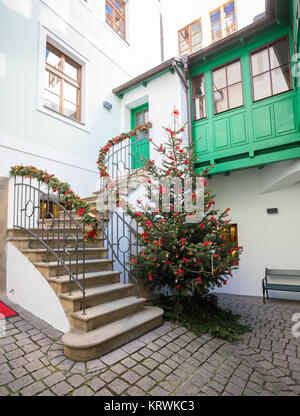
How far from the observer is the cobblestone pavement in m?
2.11

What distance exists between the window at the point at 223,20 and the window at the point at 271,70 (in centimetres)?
731

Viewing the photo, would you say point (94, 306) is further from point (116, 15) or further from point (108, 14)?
point (116, 15)

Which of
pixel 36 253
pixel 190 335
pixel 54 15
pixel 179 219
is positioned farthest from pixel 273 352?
pixel 54 15

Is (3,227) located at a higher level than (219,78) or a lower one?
lower

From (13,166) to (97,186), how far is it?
237 cm

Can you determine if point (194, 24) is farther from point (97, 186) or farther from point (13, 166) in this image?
point (13, 166)

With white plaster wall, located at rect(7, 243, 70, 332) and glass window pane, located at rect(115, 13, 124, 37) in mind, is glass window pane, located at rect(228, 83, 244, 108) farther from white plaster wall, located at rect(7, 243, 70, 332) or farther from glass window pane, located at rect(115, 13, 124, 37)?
white plaster wall, located at rect(7, 243, 70, 332)

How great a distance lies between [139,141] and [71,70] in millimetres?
2733

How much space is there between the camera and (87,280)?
333 cm

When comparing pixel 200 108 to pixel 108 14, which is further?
pixel 108 14

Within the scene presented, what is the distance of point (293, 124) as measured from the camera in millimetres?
5074

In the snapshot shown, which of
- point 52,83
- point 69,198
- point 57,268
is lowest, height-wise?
point 57,268

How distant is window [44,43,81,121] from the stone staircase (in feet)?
12.7

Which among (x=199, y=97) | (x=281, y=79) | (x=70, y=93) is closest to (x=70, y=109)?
(x=70, y=93)
